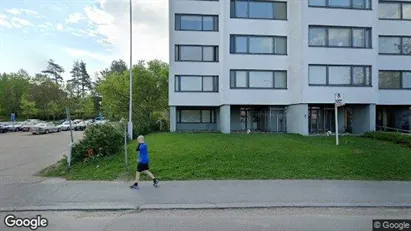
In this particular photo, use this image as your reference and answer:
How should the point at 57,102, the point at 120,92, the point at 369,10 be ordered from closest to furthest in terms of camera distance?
1. the point at 369,10
2. the point at 120,92
3. the point at 57,102

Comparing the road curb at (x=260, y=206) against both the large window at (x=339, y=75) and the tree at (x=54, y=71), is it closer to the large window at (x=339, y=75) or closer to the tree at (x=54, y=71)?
the large window at (x=339, y=75)

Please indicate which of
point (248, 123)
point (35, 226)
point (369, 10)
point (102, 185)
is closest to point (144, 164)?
point (102, 185)

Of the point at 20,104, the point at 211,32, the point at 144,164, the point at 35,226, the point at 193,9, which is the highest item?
→ the point at 193,9

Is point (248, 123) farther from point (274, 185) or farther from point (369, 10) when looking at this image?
point (274, 185)

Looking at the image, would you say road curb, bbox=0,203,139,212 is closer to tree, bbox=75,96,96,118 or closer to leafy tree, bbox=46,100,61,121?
leafy tree, bbox=46,100,61,121

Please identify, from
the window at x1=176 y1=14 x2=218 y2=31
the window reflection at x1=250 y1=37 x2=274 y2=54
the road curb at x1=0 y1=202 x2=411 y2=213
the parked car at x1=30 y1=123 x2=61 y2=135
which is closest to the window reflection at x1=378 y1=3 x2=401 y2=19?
the window reflection at x1=250 y1=37 x2=274 y2=54

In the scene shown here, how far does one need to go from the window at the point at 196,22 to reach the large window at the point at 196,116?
272 inches

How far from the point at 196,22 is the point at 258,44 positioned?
5.71m

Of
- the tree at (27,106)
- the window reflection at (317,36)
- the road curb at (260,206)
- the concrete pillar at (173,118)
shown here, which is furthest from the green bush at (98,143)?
→ the tree at (27,106)

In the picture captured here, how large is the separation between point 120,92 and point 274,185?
2685 cm

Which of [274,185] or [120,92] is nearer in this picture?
[274,185]

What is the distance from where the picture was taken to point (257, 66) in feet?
75.0

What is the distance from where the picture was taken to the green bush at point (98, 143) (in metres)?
11.5

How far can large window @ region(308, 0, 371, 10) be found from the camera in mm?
20734
